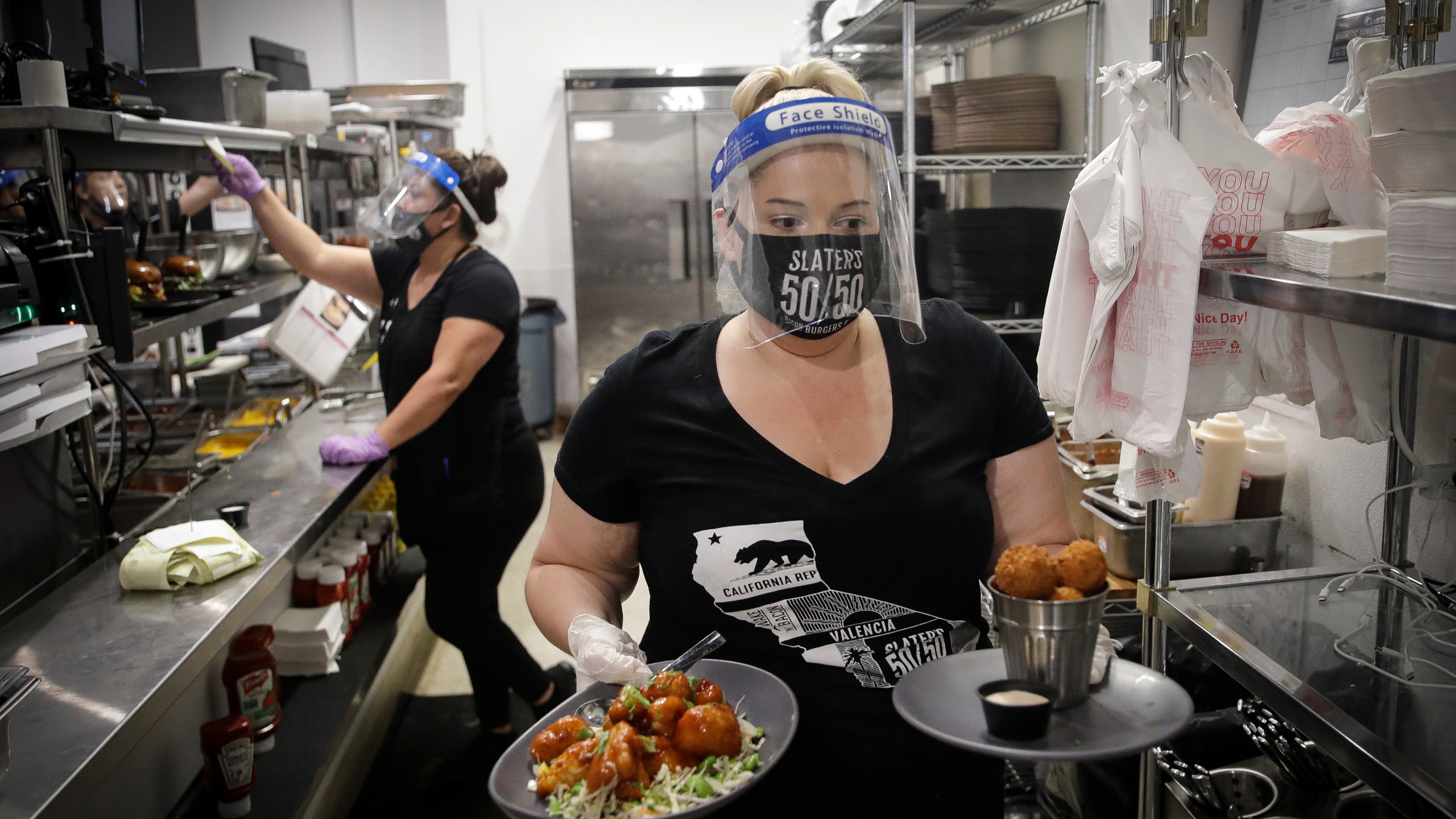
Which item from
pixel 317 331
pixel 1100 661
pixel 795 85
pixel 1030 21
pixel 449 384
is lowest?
pixel 1100 661

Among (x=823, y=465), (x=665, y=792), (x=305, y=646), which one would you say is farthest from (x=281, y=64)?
(x=665, y=792)

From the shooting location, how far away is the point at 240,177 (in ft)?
9.86

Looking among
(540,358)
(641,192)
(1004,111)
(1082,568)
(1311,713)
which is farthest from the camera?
(540,358)

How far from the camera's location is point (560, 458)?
56.3 inches

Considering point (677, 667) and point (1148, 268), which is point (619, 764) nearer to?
point (677, 667)

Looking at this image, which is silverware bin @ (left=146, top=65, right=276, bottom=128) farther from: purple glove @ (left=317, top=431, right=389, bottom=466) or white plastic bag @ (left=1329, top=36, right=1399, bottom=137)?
white plastic bag @ (left=1329, top=36, right=1399, bottom=137)

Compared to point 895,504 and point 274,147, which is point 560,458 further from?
point 274,147

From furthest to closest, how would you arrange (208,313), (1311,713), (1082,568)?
1. (208,313)
2. (1311,713)
3. (1082,568)

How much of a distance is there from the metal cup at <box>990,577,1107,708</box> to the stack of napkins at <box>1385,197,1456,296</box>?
444 mm

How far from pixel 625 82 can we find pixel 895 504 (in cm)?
587

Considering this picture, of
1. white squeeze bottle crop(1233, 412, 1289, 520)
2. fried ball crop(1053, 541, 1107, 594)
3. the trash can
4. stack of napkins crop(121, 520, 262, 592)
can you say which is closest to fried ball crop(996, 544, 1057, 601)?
fried ball crop(1053, 541, 1107, 594)

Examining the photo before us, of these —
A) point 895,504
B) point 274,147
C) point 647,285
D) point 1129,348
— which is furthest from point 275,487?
point 647,285

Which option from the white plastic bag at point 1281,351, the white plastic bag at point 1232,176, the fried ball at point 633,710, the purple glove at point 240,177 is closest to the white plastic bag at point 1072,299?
the white plastic bag at point 1232,176

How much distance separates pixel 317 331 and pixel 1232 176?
10.1ft
